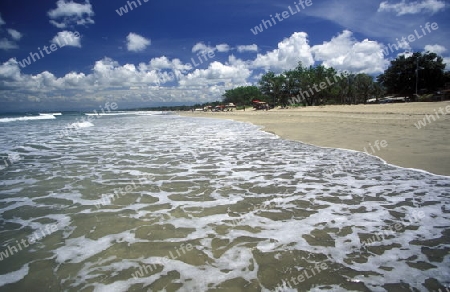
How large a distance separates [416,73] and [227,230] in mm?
59049

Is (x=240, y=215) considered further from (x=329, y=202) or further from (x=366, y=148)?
(x=366, y=148)

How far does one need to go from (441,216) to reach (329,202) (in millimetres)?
1665

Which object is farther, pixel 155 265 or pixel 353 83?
pixel 353 83

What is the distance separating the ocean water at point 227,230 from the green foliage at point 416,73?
2166 inches

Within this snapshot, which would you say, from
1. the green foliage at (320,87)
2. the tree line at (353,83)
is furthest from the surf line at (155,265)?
the green foliage at (320,87)

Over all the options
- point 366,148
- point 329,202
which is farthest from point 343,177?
point 366,148

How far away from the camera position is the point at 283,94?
257 ft

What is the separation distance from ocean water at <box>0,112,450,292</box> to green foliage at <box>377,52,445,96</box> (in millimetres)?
55019

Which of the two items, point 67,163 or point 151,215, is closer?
point 151,215

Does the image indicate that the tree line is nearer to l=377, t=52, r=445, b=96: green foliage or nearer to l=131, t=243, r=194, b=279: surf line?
l=377, t=52, r=445, b=96: green foliage

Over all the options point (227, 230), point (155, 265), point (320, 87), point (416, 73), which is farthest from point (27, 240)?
point (320, 87)

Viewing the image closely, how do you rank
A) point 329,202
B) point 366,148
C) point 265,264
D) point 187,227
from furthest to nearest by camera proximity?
point 366,148, point 329,202, point 187,227, point 265,264

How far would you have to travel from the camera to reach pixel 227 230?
3.89 metres

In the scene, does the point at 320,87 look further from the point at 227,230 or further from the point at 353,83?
the point at 227,230
